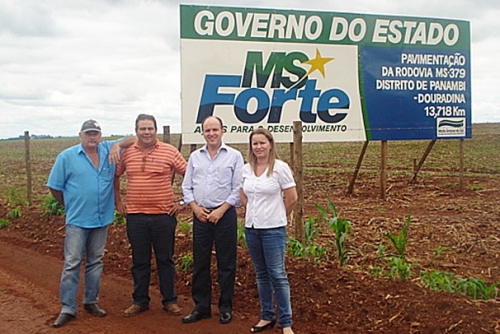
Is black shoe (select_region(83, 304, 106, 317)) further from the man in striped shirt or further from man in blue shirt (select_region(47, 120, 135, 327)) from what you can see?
the man in striped shirt

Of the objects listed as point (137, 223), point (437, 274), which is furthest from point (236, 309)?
point (437, 274)

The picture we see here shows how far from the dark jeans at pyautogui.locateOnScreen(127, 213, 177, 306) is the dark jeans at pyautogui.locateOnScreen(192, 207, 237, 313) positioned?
1.15 feet

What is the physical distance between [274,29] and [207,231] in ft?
19.1

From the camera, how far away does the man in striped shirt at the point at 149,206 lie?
5801 millimetres

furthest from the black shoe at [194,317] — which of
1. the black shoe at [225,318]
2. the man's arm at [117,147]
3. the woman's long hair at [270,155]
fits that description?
the man's arm at [117,147]

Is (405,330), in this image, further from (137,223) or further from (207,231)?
(137,223)

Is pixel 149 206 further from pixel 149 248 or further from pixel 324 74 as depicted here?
pixel 324 74

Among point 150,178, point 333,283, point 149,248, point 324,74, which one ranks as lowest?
point 333,283

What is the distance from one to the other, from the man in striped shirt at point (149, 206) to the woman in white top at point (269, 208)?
1.01 meters

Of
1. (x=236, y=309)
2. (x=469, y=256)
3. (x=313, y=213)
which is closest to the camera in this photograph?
(x=236, y=309)

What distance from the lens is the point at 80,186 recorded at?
583cm

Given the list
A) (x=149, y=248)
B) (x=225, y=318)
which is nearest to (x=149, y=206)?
(x=149, y=248)

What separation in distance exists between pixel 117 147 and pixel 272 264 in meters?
2.07

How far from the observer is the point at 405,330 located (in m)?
5.08
